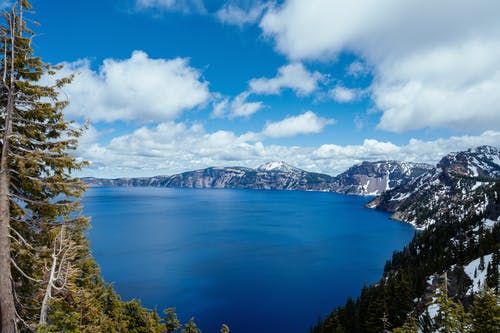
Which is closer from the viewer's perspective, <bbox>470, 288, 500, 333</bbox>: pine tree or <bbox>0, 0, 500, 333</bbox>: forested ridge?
<bbox>0, 0, 500, 333</bbox>: forested ridge

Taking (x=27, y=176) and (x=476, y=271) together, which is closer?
(x=27, y=176)

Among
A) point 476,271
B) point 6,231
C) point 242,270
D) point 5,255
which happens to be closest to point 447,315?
point 5,255

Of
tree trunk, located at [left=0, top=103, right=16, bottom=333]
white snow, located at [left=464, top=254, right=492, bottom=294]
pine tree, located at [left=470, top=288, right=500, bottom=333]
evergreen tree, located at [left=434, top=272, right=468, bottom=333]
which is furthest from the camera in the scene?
white snow, located at [left=464, top=254, right=492, bottom=294]

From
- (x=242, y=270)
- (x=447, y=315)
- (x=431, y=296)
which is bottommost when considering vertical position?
(x=242, y=270)

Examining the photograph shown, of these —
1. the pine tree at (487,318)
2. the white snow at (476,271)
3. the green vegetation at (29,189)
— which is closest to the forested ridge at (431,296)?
the pine tree at (487,318)

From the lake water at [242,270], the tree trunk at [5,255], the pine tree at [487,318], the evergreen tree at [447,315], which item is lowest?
the lake water at [242,270]

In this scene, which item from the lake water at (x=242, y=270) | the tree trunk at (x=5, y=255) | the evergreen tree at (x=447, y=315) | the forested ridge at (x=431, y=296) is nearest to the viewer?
the tree trunk at (x=5, y=255)

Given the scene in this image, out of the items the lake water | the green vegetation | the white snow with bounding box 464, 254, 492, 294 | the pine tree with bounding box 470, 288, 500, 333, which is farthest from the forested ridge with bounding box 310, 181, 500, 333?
the green vegetation

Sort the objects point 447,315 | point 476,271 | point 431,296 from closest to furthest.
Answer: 1. point 431,296
2. point 447,315
3. point 476,271

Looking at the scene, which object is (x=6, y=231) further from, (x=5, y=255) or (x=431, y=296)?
(x=431, y=296)

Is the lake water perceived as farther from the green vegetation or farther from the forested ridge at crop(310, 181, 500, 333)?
the green vegetation

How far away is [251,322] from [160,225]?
141 meters

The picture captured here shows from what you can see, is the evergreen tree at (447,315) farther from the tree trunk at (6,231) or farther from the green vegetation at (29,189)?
the tree trunk at (6,231)

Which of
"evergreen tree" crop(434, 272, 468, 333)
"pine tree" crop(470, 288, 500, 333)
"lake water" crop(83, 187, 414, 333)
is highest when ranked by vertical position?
"evergreen tree" crop(434, 272, 468, 333)
